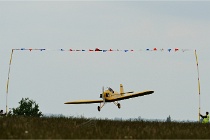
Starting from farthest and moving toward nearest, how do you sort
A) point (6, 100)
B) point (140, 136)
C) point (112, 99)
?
point (112, 99) → point (6, 100) → point (140, 136)

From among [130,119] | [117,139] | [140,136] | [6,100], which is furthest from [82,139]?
[6,100]

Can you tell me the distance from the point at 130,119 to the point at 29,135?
8755 mm

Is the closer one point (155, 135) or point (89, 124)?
point (155, 135)

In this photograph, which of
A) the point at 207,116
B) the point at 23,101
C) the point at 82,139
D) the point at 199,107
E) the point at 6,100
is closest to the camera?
the point at 82,139

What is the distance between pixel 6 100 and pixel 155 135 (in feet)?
40.5

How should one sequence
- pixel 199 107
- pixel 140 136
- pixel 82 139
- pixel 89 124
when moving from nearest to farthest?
pixel 82 139
pixel 140 136
pixel 89 124
pixel 199 107

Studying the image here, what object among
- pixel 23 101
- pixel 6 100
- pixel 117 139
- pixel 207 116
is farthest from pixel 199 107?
pixel 23 101

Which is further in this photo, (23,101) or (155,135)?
(23,101)

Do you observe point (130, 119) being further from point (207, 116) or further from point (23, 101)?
point (23, 101)

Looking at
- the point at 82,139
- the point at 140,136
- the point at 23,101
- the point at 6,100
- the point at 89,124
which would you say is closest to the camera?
the point at 82,139

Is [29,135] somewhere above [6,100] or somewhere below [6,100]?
below

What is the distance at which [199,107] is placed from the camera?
25.7 metres

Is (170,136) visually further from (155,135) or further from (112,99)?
(112,99)

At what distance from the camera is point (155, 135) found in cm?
1348
